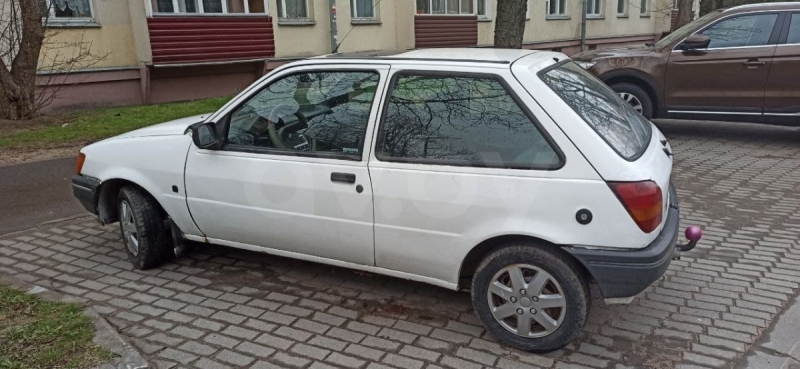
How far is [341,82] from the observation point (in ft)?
11.1

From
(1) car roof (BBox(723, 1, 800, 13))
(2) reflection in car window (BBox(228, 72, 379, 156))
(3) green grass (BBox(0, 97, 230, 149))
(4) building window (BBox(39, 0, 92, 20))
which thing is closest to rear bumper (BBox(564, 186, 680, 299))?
(2) reflection in car window (BBox(228, 72, 379, 156))

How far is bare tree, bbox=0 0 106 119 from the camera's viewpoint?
8.44 meters

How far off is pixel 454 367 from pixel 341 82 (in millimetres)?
1743

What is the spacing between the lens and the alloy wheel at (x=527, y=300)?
2857 mm

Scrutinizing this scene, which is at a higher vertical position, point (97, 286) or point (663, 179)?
point (663, 179)

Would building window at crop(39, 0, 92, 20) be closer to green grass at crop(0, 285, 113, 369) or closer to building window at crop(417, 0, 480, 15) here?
green grass at crop(0, 285, 113, 369)

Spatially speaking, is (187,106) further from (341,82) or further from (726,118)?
(726,118)

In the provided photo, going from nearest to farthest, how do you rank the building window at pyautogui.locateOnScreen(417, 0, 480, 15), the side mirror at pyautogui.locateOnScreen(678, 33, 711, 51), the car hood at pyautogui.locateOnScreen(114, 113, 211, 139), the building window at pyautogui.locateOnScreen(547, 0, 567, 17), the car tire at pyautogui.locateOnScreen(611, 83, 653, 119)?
the car hood at pyautogui.locateOnScreen(114, 113, 211, 139), the side mirror at pyautogui.locateOnScreen(678, 33, 711, 51), the car tire at pyautogui.locateOnScreen(611, 83, 653, 119), the building window at pyautogui.locateOnScreen(417, 0, 480, 15), the building window at pyautogui.locateOnScreen(547, 0, 567, 17)

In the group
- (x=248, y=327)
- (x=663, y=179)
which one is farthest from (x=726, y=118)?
(x=248, y=327)

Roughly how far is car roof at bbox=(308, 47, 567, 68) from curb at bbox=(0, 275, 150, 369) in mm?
1969

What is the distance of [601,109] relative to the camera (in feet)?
10.3

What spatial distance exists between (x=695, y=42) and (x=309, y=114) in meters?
6.06

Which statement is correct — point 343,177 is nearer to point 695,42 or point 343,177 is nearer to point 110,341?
point 110,341

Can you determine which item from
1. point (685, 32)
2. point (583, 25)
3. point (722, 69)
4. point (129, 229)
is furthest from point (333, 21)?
point (583, 25)
